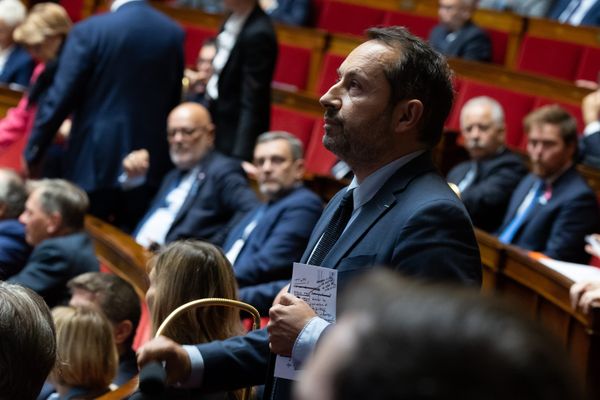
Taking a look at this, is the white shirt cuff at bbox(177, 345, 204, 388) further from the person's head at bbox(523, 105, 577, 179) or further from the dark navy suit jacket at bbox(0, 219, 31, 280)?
the person's head at bbox(523, 105, 577, 179)

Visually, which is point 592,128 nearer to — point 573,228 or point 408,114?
point 573,228

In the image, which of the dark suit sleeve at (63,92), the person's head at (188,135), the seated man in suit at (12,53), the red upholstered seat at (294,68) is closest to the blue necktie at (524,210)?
the person's head at (188,135)

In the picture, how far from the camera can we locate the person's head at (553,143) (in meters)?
2.67

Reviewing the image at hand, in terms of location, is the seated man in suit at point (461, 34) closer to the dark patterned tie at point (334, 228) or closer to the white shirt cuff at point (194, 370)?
the dark patterned tie at point (334, 228)

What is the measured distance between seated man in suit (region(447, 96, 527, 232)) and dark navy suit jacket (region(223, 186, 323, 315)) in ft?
2.14

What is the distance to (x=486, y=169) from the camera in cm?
300

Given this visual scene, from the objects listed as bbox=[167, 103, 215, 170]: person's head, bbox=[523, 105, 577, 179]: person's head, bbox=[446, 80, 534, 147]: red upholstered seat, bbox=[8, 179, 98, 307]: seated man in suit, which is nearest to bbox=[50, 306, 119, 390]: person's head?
bbox=[8, 179, 98, 307]: seated man in suit

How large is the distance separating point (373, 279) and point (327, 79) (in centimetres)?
347

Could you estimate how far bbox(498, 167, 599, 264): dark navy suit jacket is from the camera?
2.55 meters

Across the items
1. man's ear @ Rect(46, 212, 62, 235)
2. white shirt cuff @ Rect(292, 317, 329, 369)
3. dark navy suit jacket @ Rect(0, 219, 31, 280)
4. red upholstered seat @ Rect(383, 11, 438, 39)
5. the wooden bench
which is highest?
red upholstered seat @ Rect(383, 11, 438, 39)

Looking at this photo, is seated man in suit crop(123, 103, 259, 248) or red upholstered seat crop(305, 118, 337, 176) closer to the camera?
seated man in suit crop(123, 103, 259, 248)

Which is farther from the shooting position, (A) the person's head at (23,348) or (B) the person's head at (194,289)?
(B) the person's head at (194,289)

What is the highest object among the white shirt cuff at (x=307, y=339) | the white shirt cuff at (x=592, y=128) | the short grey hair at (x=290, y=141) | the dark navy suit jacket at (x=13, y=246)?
the white shirt cuff at (x=592, y=128)

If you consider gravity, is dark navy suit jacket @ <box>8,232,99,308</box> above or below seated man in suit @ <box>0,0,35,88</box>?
below
